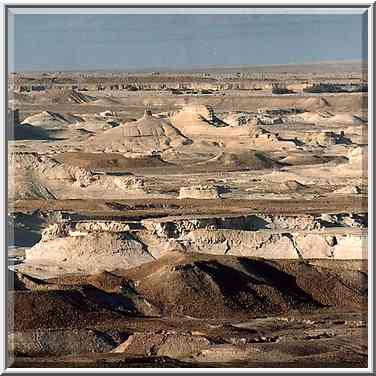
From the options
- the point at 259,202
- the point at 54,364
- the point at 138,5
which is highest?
the point at 138,5

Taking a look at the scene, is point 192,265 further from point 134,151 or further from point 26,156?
point 134,151

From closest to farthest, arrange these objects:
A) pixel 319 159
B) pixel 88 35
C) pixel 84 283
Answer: pixel 84 283 → pixel 88 35 → pixel 319 159

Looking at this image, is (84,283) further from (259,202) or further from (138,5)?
(259,202)

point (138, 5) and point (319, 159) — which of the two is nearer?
point (138, 5)

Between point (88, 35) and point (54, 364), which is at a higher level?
point (88, 35)

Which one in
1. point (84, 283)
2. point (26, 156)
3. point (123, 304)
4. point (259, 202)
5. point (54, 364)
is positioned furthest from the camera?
point (26, 156)

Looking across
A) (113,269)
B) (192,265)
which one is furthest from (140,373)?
(113,269)
